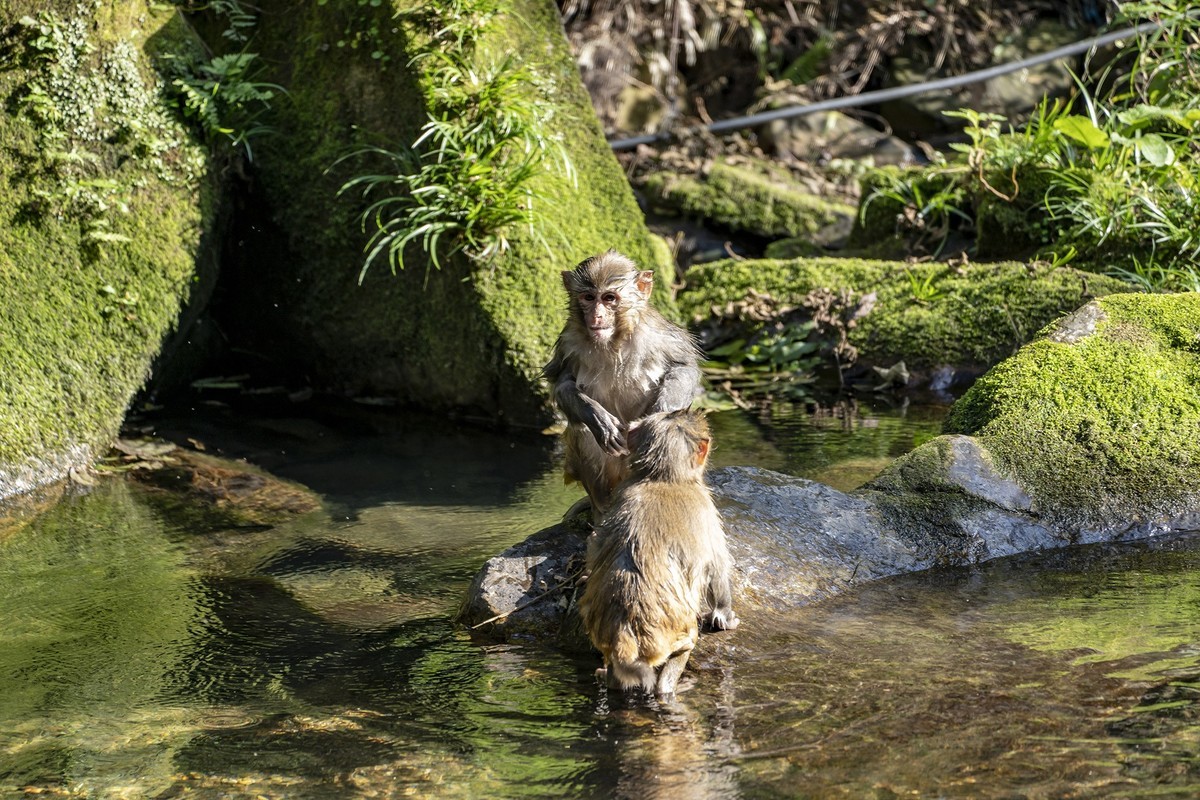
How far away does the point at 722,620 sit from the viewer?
4746 millimetres

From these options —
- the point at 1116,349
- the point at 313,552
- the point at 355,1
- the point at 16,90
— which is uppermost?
the point at 355,1

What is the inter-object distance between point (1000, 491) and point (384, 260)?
187 inches

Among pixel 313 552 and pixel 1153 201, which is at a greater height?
pixel 1153 201

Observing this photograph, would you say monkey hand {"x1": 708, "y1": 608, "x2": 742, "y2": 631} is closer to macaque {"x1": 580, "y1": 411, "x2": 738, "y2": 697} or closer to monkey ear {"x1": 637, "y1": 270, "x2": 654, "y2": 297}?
macaque {"x1": 580, "y1": 411, "x2": 738, "y2": 697}

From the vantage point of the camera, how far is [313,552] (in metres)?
6.23

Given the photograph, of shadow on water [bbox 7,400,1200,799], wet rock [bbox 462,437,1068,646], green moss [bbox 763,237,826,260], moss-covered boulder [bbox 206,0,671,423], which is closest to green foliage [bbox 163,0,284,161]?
moss-covered boulder [bbox 206,0,671,423]

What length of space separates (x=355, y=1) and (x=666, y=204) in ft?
15.5

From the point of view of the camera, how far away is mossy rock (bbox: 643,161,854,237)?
12.4 metres

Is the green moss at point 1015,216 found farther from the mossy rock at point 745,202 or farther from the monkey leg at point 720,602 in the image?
the monkey leg at point 720,602

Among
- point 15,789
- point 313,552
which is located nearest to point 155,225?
point 313,552

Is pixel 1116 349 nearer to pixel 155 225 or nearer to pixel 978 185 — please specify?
pixel 978 185

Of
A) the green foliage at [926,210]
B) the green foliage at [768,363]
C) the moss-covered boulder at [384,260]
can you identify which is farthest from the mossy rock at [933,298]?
the moss-covered boulder at [384,260]

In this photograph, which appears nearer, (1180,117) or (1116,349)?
(1116,349)

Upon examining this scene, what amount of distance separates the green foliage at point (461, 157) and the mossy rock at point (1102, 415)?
3.30 m
